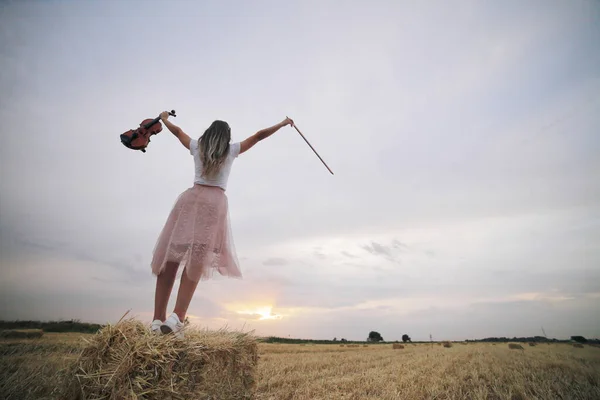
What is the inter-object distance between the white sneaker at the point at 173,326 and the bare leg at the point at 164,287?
8.0 inches

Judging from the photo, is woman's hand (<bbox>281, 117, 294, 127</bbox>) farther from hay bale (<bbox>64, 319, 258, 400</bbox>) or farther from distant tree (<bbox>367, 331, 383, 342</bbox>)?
distant tree (<bbox>367, 331, 383, 342</bbox>)

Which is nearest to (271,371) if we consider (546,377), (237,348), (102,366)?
(237,348)

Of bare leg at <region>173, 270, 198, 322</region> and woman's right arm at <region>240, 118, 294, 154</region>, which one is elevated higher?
woman's right arm at <region>240, 118, 294, 154</region>

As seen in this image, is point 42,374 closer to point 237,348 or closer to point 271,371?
point 237,348

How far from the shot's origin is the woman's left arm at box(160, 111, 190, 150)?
131 inches

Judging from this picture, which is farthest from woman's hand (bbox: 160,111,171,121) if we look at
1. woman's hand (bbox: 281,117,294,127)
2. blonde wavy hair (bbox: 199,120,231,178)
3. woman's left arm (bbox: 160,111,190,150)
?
woman's hand (bbox: 281,117,294,127)

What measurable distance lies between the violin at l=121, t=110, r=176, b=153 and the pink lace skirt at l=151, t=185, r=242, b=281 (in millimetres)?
1114

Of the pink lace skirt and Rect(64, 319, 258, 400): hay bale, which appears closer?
Rect(64, 319, 258, 400): hay bale

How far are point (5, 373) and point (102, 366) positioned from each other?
2835mm

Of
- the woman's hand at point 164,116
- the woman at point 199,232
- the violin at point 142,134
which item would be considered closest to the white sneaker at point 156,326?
the woman at point 199,232

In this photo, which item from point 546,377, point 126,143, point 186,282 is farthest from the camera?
point 546,377

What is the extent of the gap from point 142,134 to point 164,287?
1943 millimetres

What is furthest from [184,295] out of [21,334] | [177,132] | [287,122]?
[21,334]

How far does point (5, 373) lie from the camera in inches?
144
